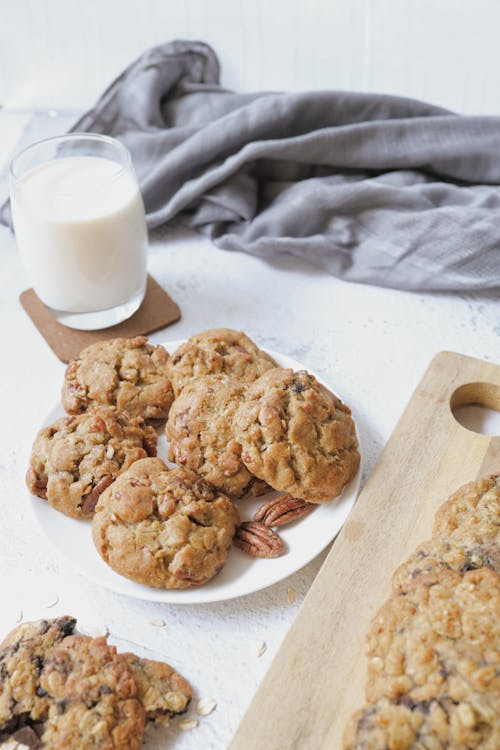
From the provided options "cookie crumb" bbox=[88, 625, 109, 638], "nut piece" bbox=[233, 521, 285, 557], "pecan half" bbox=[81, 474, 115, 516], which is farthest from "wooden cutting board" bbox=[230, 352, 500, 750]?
"pecan half" bbox=[81, 474, 115, 516]

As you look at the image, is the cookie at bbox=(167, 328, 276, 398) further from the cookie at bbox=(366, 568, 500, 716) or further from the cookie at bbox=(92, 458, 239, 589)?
the cookie at bbox=(366, 568, 500, 716)

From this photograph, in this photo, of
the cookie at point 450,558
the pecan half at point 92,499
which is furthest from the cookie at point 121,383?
the cookie at point 450,558

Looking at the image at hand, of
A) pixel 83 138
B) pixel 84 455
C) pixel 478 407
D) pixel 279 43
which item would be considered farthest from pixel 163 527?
pixel 279 43

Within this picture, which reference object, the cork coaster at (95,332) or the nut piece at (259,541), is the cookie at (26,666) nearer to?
the nut piece at (259,541)

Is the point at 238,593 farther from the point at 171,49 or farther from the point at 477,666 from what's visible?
the point at 171,49

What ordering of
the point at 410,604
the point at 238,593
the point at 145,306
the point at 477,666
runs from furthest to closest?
the point at 145,306
the point at 238,593
the point at 410,604
the point at 477,666

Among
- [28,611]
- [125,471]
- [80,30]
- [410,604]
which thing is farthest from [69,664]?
[80,30]
